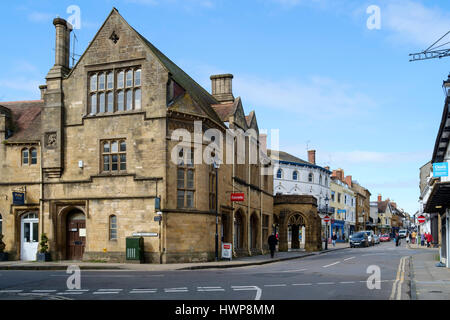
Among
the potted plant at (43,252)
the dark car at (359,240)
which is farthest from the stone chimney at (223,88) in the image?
the dark car at (359,240)

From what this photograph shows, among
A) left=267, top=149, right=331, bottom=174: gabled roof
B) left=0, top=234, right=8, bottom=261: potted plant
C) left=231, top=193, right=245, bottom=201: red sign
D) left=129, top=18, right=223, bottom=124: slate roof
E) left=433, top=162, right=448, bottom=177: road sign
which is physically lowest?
left=0, top=234, right=8, bottom=261: potted plant

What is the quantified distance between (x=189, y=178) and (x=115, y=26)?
392 inches

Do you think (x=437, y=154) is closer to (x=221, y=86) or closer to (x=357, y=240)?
(x=221, y=86)

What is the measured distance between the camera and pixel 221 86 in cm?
4116

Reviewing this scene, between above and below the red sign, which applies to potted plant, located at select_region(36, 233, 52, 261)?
below

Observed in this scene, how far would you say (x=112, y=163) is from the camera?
2895 cm

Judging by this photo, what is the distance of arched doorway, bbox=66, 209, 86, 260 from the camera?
2966cm

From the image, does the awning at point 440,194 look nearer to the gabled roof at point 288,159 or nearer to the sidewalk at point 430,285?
the sidewalk at point 430,285

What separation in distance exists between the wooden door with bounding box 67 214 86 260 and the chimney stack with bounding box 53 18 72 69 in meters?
9.54

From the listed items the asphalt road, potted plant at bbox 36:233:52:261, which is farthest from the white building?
the asphalt road

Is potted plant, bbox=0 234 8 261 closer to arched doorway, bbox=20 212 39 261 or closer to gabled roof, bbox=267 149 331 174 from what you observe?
arched doorway, bbox=20 212 39 261

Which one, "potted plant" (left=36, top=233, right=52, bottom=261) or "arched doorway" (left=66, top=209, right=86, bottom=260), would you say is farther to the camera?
"arched doorway" (left=66, top=209, right=86, bottom=260)

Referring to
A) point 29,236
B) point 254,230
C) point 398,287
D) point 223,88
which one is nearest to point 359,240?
point 254,230
